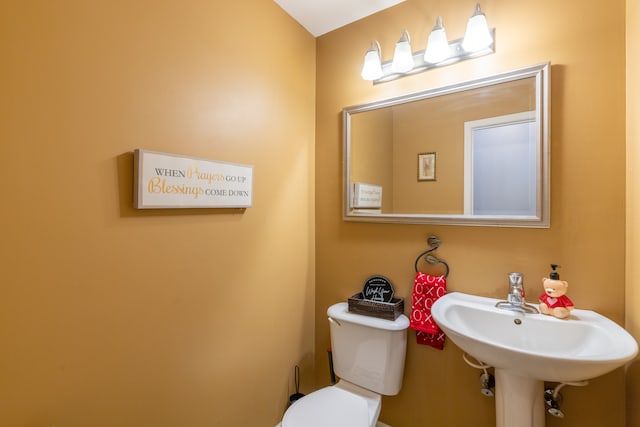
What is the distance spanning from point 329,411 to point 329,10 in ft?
6.81

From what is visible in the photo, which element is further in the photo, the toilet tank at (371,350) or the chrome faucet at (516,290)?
the toilet tank at (371,350)

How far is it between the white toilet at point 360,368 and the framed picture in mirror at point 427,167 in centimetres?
73

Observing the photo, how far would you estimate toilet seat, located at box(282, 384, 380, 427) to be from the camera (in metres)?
1.25

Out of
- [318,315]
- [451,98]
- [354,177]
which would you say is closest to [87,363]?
[318,315]

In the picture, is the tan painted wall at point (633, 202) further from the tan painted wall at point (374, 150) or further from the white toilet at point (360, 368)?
the tan painted wall at point (374, 150)

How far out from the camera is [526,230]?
1.27m

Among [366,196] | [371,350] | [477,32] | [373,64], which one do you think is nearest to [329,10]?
[373,64]

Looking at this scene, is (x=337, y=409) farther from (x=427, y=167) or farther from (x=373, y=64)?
(x=373, y=64)

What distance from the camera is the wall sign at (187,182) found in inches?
39.5

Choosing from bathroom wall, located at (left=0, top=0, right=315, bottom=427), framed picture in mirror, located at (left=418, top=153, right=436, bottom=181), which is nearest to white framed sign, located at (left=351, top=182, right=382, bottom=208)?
framed picture in mirror, located at (left=418, top=153, right=436, bottom=181)

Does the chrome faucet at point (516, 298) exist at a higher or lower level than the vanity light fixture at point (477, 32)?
lower

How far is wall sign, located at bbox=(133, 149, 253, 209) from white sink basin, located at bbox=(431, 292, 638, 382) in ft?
3.28

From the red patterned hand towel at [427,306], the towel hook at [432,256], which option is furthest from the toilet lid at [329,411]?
the towel hook at [432,256]

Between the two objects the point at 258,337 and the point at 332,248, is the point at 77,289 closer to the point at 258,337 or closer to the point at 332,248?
the point at 258,337
